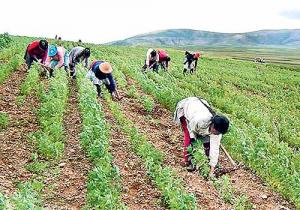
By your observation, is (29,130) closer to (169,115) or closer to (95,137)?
(95,137)

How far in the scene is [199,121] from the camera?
25.4 feet

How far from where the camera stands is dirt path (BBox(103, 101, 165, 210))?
7262 mm

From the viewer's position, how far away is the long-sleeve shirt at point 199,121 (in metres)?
7.57

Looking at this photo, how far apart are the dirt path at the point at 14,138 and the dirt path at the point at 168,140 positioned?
2.33 m

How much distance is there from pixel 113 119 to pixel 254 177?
3.90 m

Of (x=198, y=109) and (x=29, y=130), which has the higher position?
(x=198, y=109)

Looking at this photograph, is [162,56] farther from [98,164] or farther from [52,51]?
[98,164]

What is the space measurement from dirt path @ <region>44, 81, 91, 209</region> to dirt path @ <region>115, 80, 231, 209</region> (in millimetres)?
1500

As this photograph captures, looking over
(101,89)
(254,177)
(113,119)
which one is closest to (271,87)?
(101,89)

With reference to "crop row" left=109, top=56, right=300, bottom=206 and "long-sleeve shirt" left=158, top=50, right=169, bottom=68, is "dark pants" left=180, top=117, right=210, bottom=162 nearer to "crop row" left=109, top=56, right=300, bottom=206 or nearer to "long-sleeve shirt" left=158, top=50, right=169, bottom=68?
"crop row" left=109, top=56, right=300, bottom=206

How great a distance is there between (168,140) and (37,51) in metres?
5.99

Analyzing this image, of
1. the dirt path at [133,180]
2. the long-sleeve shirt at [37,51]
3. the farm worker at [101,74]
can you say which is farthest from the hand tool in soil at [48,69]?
the dirt path at [133,180]

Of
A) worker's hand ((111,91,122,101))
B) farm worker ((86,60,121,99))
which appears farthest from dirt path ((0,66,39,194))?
worker's hand ((111,91,122,101))

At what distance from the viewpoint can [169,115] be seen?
13141mm
